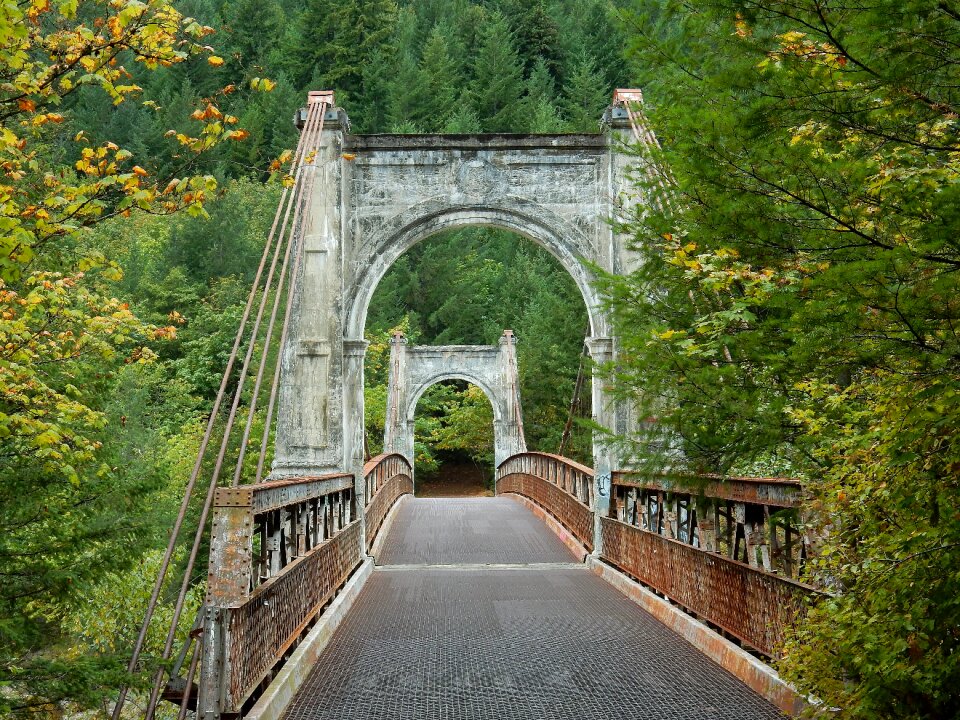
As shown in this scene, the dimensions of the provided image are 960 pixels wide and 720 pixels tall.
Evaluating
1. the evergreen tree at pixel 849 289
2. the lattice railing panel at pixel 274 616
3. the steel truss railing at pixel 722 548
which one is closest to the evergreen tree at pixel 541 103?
the steel truss railing at pixel 722 548

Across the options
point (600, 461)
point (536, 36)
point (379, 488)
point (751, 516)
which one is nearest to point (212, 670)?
point (751, 516)

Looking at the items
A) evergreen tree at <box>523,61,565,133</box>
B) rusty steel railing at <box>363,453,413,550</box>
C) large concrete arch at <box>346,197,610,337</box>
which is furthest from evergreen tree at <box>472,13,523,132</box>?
large concrete arch at <box>346,197,610,337</box>

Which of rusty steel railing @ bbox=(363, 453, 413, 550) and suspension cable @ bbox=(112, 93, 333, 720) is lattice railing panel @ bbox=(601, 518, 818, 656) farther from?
rusty steel railing @ bbox=(363, 453, 413, 550)

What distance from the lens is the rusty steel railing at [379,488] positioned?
10.5m

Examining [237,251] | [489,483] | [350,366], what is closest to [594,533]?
[350,366]

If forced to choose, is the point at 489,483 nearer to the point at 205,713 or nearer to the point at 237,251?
the point at 237,251

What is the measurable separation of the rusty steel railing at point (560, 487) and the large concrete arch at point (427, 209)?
995 mm

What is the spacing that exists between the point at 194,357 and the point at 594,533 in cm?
2082

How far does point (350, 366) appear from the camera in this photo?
10000mm

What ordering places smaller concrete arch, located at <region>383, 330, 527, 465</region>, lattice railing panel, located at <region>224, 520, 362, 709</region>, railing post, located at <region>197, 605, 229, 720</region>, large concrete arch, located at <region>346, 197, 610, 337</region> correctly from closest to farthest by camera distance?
railing post, located at <region>197, 605, 229, 720</region> → lattice railing panel, located at <region>224, 520, 362, 709</region> → large concrete arch, located at <region>346, 197, 610, 337</region> → smaller concrete arch, located at <region>383, 330, 527, 465</region>

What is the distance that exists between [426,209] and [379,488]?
12.9ft

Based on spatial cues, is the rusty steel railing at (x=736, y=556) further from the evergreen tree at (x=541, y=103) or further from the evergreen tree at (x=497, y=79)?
the evergreen tree at (x=497, y=79)

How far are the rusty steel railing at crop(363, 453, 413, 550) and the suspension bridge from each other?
84 mm

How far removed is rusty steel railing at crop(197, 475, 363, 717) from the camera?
3.62 meters
